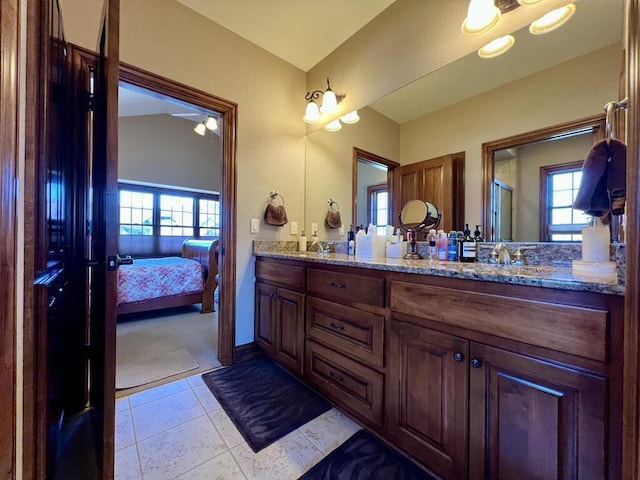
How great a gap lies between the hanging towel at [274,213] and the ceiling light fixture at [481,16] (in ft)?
5.62

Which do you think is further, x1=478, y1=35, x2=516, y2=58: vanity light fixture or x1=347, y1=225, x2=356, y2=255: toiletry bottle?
x1=347, y1=225, x2=356, y2=255: toiletry bottle

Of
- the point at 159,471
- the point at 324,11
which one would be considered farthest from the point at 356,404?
the point at 324,11

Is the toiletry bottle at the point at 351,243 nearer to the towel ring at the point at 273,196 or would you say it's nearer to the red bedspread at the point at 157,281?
the towel ring at the point at 273,196

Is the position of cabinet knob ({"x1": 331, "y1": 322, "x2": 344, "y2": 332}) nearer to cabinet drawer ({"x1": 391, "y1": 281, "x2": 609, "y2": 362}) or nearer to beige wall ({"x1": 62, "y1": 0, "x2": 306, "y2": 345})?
cabinet drawer ({"x1": 391, "y1": 281, "x2": 609, "y2": 362})

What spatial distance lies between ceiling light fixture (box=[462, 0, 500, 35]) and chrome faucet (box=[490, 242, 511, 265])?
1.15 m

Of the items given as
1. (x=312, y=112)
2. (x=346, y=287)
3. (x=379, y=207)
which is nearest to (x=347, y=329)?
(x=346, y=287)

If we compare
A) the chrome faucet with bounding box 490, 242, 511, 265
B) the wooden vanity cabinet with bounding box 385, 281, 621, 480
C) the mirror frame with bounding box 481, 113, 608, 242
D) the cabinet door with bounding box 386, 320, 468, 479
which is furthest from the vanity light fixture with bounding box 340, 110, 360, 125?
the cabinet door with bounding box 386, 320, 468, 479

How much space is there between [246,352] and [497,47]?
2.62 m

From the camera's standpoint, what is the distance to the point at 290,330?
5.94 feet

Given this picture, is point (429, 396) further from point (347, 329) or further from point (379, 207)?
point (379, 207)

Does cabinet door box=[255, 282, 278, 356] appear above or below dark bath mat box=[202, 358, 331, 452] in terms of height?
above

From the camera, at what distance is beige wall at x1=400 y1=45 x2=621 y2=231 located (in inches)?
43.9

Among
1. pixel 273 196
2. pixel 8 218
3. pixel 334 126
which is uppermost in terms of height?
pixel 334 126

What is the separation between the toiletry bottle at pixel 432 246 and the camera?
161 centimetres
